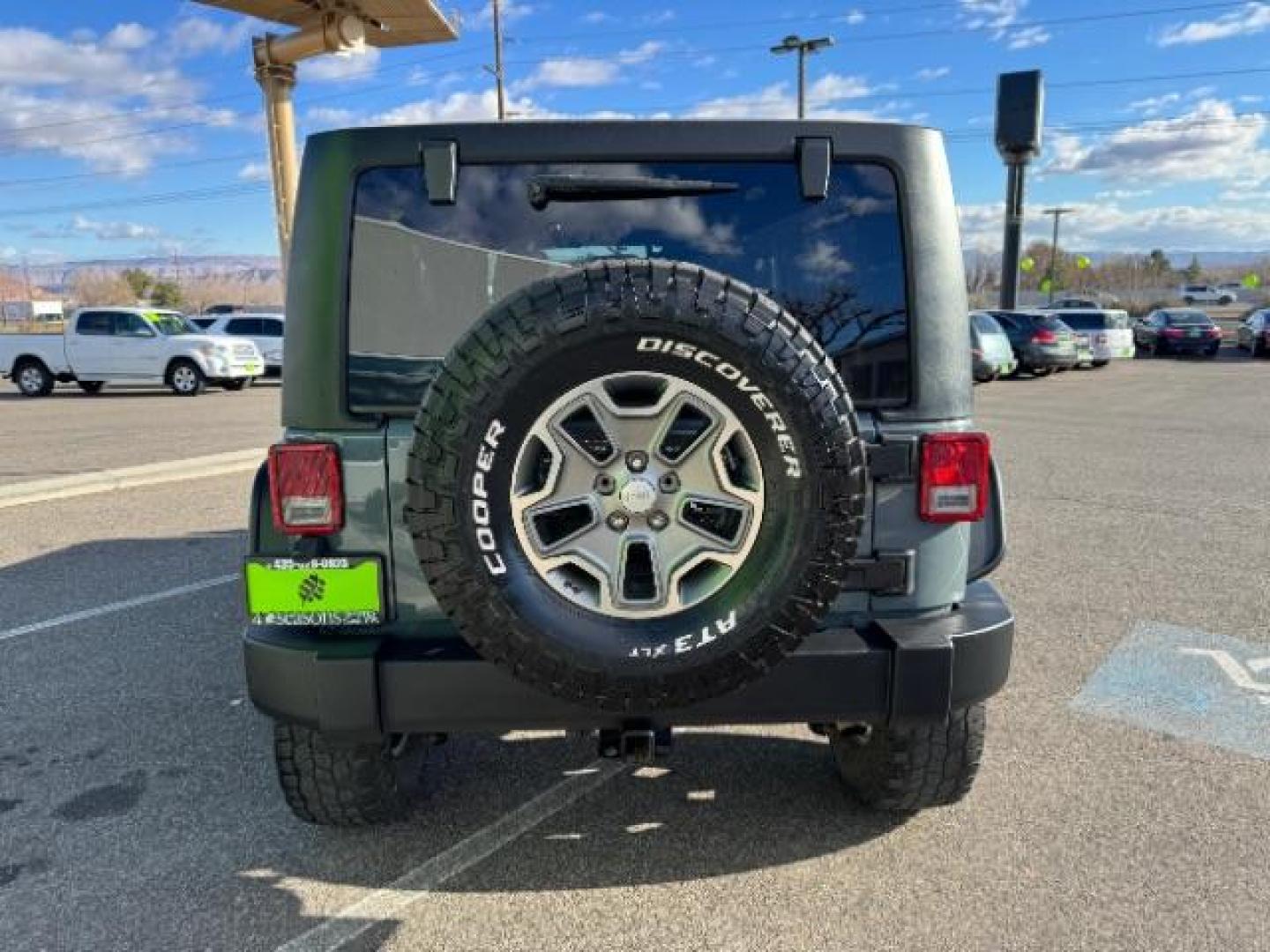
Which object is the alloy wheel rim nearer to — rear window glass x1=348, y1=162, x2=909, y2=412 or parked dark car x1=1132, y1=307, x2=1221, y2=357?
rear window glass x1=348, y1=162, x2=909, y2=412

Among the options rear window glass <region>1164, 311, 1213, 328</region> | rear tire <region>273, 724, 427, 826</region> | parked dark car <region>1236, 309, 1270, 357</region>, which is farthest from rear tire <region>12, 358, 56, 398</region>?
parked dark car <region>1236, 309, 1270, 357</region>

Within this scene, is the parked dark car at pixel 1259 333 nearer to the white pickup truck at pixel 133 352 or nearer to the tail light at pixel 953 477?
the white pickup truck at pixel 133 352

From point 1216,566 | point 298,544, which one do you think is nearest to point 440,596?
point 298,544

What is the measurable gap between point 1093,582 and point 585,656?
4.33m

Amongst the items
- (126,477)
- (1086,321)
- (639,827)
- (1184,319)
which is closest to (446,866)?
(639,827)

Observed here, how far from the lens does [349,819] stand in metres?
2.78

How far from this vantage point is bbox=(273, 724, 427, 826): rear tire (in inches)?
105

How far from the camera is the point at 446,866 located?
8.77 ft

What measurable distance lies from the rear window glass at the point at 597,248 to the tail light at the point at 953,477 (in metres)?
0.22

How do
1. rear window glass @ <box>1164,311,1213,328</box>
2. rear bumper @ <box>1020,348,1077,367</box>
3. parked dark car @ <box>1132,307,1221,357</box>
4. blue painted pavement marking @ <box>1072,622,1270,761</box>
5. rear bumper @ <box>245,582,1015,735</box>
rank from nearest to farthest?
rear bumper @ <box>245,582,1015,735</box> < blue painted pavement marking @ <box>1072,622,1270,761</box> < rear bumper @ <box>1020,348,1077,367</box> < parked dark car @ <box>1132,307,1221,357</box> < rear window glass @ <box>1164,311,1213,328</box>

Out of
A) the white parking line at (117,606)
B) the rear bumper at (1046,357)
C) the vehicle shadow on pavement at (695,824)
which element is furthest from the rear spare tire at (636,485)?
the rear bumper at (1046,357)

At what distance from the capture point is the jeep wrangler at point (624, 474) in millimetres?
2105

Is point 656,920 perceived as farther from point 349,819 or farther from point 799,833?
point 349,819

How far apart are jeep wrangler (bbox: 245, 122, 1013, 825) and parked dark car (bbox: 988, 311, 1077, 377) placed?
72.7 feet
